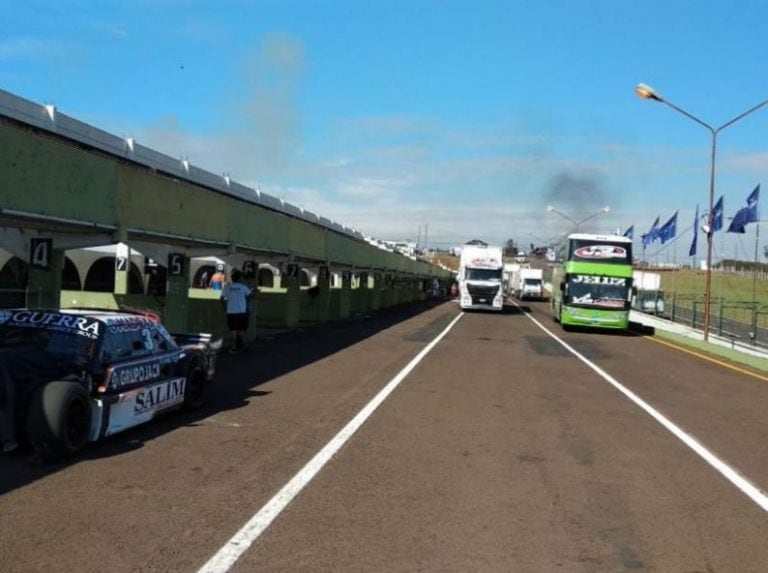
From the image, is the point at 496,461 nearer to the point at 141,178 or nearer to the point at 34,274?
the point at 34,274

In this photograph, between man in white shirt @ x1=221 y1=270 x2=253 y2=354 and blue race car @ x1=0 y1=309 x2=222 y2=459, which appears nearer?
blue race car @ x1=0 y1=309 x2=222 y2=459

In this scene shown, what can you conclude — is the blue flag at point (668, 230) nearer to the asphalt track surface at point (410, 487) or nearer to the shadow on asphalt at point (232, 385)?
the shadow on asphalt at point (232, 385)

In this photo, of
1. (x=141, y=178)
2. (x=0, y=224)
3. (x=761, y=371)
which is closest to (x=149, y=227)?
(x=141, y=178)

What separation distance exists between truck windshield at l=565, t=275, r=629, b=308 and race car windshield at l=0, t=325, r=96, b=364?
2720 centimetres

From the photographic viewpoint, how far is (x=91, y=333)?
7.89 metres

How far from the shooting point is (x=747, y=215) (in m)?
33.3

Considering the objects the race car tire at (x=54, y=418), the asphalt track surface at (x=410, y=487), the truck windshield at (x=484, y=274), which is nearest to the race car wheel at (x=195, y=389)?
the asphalt track surface at (x=410, y=487)

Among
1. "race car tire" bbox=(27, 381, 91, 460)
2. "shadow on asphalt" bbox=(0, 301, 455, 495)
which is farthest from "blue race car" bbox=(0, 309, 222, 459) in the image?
"shadow on asphalt" bbox=(0, 301, 455, 495)

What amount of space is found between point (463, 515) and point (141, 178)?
11218 mm

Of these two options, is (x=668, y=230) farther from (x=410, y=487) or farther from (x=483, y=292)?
(x=410, y=487)

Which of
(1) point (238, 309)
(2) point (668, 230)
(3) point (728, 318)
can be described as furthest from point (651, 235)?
(1) point (238, 309)

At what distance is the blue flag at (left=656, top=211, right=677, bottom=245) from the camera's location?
170 ft

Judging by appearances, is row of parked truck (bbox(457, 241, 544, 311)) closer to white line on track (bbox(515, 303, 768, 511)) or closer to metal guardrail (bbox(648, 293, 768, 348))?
metal guardrail (bbox(648, 293, 768, 348))

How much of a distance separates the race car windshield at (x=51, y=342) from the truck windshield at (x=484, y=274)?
4066 cm
